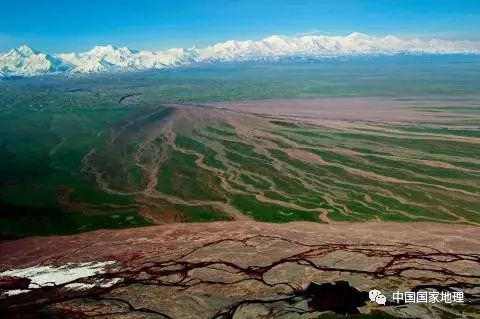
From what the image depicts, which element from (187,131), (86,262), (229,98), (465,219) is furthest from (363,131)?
(229,98)

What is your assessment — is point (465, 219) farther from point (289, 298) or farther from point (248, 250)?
point (289, 298)

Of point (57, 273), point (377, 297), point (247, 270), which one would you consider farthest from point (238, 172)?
point (377, 297)

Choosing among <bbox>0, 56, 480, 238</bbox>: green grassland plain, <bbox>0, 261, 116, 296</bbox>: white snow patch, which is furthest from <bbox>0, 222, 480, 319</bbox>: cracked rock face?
<bbox>0, 56, 480, 238</bbox>: green grassland plain

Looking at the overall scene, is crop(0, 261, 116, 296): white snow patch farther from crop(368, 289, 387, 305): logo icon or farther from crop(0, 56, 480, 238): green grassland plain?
crop(368, 289, 387, 305): logo icon

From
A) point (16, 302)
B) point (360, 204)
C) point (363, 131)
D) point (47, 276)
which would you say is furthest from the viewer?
point (363, 131)

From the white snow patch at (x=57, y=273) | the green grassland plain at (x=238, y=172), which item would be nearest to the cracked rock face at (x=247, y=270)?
the white snow patch at (x=57, y=273)

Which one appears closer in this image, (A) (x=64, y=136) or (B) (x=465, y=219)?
(B) (x=465, y=219)

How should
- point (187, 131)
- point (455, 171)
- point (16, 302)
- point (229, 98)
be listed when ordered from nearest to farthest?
point (16, 302) → point (455, 171) → point (187, 131) → point (229, 98)
